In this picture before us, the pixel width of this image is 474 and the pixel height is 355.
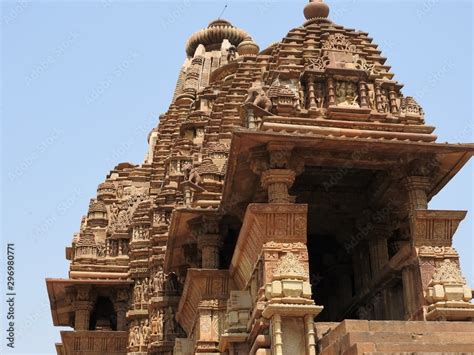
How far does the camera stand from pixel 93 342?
24406 mm

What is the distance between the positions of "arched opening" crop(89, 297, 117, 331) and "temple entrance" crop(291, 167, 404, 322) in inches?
356

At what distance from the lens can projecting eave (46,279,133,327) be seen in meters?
24.7

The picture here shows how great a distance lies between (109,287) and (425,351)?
17070 mm

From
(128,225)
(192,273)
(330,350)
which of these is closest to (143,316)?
(128,225)

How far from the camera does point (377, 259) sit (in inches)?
656

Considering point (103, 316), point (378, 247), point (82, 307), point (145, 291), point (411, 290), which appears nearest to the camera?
point (411, 290)

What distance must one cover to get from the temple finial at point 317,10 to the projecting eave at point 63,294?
11.4 m

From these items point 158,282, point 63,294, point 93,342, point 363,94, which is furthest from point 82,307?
point 363,94

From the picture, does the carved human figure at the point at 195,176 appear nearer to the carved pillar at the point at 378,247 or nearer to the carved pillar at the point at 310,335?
the carved pillar at the point at 378,247

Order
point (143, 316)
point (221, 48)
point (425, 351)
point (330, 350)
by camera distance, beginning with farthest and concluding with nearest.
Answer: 1. point (221, 48)
2. point (143, 316)
3. point (330, 350)
4. point (425, 351)

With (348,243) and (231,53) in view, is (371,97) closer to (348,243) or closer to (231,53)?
(348,243)

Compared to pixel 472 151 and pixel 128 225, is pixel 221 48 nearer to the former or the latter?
Answer: pixel 128 225

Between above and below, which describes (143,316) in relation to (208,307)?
above

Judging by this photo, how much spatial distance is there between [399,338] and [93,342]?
15.9 m
